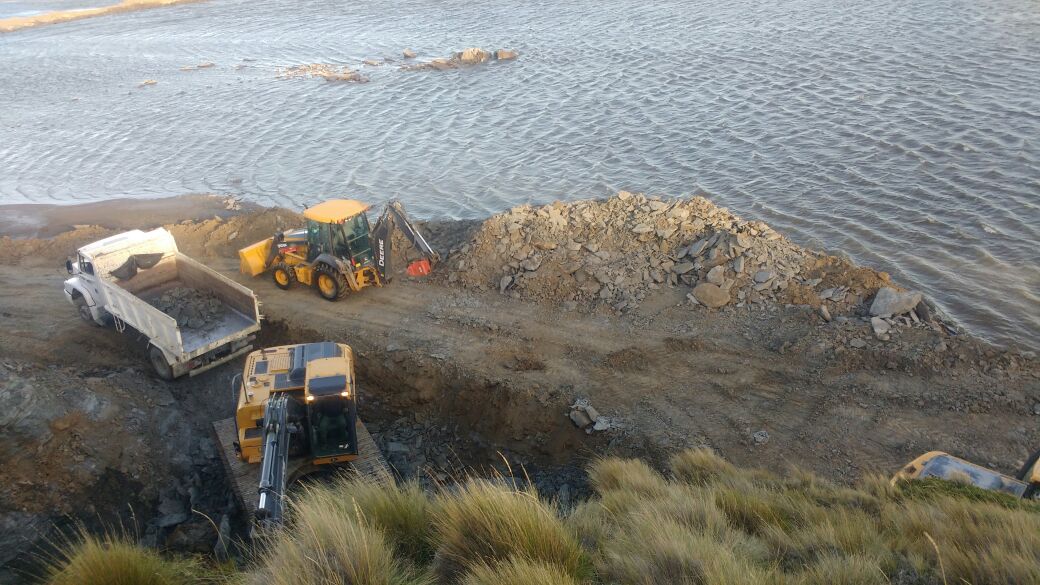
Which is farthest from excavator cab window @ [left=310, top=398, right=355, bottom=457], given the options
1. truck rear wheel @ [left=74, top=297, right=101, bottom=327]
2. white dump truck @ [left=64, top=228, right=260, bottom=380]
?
truck rear wheel @ [left=74, top=297, right=101, bottom=327]

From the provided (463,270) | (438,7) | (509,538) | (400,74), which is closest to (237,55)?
(400,74)

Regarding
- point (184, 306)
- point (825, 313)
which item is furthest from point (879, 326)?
point (184, 306)

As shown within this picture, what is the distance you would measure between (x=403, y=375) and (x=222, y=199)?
1428 cm

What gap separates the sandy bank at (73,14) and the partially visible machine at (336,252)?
57.4 m

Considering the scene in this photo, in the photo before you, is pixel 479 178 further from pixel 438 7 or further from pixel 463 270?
pixel 438 7

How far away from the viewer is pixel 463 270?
17.7m

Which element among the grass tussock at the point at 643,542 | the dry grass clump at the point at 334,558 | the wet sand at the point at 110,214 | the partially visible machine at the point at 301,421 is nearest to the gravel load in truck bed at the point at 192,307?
the partially visible machine at the point at 301,421

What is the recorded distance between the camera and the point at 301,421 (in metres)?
11.1

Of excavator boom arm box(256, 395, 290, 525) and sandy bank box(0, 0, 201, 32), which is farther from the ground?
excavator boom arm box(256, 395, 290, 525)

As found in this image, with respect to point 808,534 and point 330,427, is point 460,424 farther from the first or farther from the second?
point 808,534

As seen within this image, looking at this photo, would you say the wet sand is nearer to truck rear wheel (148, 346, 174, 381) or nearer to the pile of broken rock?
truck rear wheel (148, 346, 174, 381)

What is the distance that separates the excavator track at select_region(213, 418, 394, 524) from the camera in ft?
36.9

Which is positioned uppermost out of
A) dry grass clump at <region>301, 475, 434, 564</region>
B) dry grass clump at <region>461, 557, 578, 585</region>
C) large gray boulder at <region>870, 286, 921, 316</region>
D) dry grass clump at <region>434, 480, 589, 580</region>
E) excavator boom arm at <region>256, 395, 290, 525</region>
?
dry grass clump at <region>461, 557, 578, 585</region>

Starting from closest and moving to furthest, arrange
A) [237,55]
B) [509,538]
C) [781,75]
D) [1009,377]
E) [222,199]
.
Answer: [509,538], [1009,377], [222,199], [781,75], [237,55]
